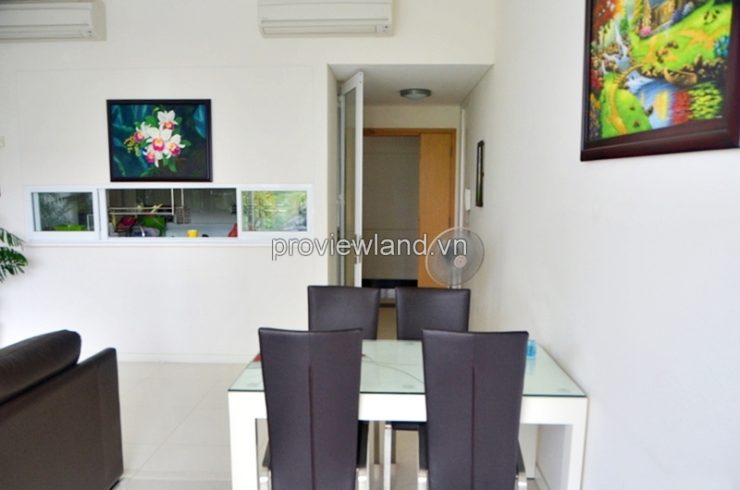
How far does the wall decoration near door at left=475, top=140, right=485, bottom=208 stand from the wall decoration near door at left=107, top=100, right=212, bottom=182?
2.25 metres

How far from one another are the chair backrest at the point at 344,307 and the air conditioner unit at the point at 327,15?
6.75ft

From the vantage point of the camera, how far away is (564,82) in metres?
1.85

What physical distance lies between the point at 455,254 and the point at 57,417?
197 centimetres

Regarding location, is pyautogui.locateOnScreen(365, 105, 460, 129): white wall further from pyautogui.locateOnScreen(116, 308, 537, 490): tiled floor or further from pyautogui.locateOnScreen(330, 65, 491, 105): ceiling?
pyautogui.locateOnScreen(116, 308, 537, 490): tiled floor

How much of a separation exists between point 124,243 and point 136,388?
119cm

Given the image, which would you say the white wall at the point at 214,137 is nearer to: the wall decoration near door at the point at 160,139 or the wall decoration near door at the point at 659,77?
the wall decoration near door at the point at 160,139

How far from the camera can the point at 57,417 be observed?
5.30 feet

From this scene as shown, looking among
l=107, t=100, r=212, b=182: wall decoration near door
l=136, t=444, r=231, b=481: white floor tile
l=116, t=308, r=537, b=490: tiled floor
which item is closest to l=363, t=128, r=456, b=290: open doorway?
l=107, t=100, r=212, b=182: wall decoration near door

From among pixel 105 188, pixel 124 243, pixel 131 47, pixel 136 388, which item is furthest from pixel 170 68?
pixel 136 388

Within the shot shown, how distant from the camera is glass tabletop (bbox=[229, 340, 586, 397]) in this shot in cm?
162

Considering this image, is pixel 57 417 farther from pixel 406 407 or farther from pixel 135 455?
pixel 406 407

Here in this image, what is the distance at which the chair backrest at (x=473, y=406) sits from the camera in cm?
135

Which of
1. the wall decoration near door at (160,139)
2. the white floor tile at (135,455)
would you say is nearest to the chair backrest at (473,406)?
the white floor tile at (135,455)

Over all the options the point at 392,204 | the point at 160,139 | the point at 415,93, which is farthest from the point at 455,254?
the point at 392,204
